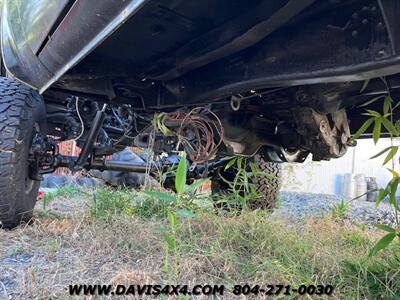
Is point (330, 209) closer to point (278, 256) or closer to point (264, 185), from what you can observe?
point (264, 185)

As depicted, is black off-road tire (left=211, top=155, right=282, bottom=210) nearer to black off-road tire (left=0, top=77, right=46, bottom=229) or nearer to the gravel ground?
the gravel ground

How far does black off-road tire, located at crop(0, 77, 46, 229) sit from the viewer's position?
1.77m

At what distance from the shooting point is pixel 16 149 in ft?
5.86

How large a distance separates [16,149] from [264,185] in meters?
1.56

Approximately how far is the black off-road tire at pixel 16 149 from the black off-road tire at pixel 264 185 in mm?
1228

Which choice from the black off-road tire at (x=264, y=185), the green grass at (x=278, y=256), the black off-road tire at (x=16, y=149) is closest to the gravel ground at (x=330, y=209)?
the black off-road tire at (x=264, y=185)

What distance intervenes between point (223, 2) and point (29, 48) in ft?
2.92

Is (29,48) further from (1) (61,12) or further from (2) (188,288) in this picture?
(2) (188,288)

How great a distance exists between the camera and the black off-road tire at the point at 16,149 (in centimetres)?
177

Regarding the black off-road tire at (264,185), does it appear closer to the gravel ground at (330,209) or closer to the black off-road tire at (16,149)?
the gravel ground at (330,209)

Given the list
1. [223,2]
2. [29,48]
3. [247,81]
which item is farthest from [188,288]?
[29,48]

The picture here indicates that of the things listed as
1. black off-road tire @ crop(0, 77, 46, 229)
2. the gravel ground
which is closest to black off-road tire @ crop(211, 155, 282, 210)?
the gravel ground

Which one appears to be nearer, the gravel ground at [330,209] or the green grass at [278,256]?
the green grass at [278,256]

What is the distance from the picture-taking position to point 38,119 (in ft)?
6.59
